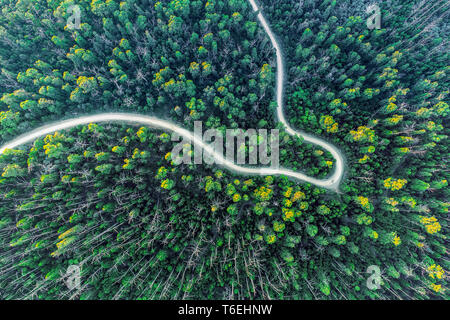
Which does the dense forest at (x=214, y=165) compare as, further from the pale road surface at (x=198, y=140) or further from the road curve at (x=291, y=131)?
the pale road surface at (x=198, y=140)

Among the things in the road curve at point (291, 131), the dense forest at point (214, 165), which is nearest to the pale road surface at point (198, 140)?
the road curve at point (291, 131)

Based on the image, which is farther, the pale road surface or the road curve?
the road curve

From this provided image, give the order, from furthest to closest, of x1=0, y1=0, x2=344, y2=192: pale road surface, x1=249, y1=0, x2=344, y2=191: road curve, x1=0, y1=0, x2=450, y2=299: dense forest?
x1=249, y1=0, x2=344, y2=191: road curve → x1=0, y1=0, x2=344, y2=192: pale road surface → x1=0, y1=0, x2=450, y2=299: dense forest

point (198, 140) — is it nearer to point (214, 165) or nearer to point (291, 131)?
point (214, 165)

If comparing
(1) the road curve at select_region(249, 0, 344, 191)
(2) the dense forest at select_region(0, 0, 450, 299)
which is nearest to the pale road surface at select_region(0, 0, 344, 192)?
(1) the road curve at select_region(249, 0, 344, 191)

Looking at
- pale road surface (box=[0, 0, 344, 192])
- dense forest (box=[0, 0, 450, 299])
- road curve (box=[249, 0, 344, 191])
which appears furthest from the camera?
road curve (box=[249, 0, 344, 191])

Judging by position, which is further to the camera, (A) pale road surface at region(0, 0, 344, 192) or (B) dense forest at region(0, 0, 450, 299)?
(A) pale road surface at region(0, 0, 344, 192)

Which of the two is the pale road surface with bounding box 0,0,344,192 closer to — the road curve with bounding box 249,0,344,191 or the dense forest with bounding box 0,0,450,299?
the road curve with bounding box 249,0,344,191

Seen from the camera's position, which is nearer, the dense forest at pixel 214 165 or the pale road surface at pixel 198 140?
the dense forest at pixel 214 165
